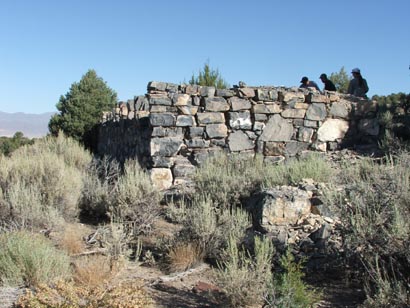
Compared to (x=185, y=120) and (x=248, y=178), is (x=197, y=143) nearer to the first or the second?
(x=185, y=120)

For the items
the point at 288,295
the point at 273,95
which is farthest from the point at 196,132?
the point at 288,295

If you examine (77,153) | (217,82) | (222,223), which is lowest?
(222,223)

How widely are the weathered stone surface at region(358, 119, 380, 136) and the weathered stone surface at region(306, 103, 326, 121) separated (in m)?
0.93

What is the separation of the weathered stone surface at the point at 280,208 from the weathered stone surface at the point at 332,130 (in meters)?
4.27

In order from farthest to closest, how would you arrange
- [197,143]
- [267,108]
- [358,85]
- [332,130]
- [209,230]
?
[358,85] → [332,130] → [267,108] → [197,143] → [209,230]

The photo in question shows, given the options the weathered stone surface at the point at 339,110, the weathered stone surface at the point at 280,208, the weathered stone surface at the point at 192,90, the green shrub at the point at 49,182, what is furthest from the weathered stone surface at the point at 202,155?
the weathered stone surface at the point at 280,208

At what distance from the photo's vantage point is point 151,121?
9.87 m

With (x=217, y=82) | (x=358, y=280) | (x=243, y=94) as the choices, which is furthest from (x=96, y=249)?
(x=217, y=82)

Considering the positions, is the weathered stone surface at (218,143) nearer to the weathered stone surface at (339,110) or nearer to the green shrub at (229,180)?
the green shrub at (229,180)

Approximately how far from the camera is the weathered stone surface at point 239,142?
10.4 metres

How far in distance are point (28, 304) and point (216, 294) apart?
1736 millimetres

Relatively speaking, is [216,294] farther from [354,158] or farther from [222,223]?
[354,158]

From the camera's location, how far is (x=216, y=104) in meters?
10.3

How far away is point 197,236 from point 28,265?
2.08 m
